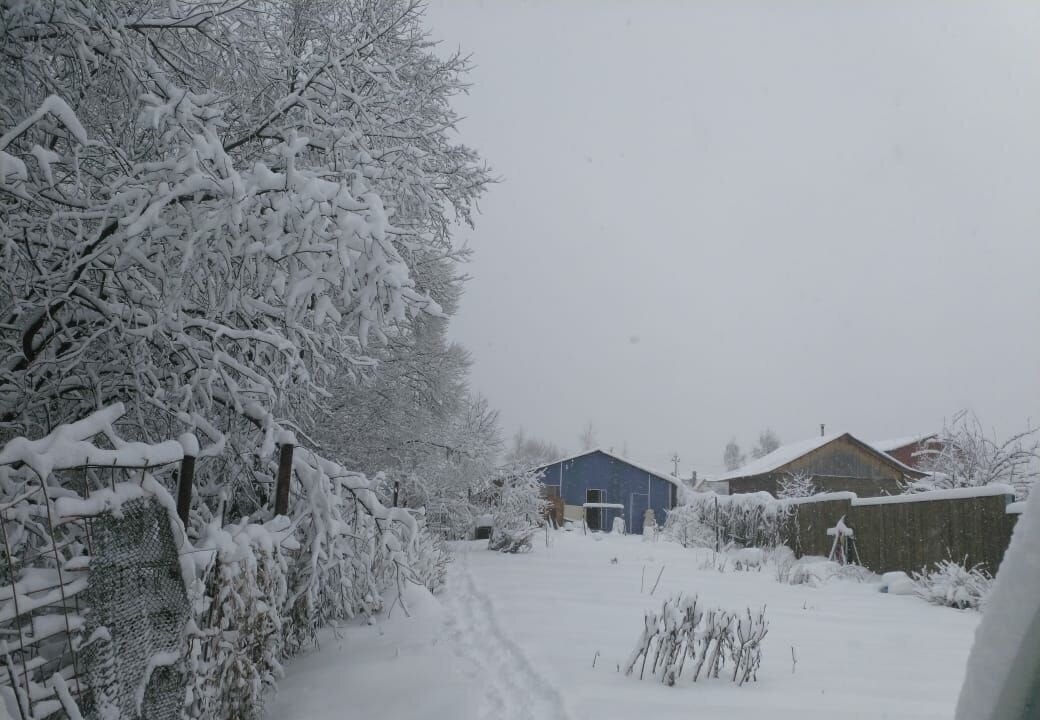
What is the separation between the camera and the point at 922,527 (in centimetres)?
1053

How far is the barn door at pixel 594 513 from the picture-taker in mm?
Result: 34681

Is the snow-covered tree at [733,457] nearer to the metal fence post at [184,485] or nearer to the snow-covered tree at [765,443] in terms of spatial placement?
the snow-covered tree at [765,443]

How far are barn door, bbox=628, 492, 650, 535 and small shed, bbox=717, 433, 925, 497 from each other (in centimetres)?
550

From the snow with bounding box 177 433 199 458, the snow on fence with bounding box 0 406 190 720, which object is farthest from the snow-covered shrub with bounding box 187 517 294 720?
the snow with bounding box 177 433 199 458

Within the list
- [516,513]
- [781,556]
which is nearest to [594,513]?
[516,513]

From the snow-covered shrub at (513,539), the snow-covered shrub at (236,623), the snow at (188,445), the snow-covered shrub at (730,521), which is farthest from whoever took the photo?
the snow-covered shrub at (730,521)

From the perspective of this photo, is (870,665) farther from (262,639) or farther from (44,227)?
(44,227)

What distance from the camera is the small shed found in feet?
107

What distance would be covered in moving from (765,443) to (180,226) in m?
107

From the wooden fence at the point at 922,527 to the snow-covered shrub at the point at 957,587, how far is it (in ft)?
1.15

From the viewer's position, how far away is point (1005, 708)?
0.73 metres

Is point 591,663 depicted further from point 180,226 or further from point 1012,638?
point 1012,638

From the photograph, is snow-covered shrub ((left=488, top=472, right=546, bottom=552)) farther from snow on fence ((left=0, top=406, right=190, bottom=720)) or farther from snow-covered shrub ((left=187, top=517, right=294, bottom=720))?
snow on fence ((left=0, top=406, right=190, bottom=720))

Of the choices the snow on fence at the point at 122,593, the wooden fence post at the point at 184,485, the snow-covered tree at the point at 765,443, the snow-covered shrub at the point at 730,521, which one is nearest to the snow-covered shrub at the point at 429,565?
the snow on fence at the point at 122,593
